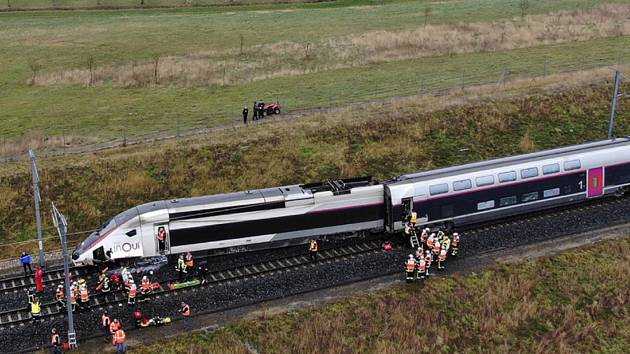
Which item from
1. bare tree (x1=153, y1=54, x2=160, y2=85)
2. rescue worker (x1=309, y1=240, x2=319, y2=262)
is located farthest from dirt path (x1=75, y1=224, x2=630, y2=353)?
bare tree (x1=153, y1=54, x2=160, y2=85)

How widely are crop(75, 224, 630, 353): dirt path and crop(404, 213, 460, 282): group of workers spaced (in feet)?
1.90

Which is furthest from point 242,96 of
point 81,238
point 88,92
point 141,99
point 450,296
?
point 450,296

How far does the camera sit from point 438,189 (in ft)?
103

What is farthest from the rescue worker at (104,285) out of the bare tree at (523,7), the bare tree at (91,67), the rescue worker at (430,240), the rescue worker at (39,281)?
the bare tree at (523,7)

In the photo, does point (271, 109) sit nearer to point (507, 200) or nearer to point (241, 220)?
point (241, 220)

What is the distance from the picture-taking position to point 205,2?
103 metres

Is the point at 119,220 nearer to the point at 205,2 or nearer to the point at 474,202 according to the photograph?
the point at 474,202

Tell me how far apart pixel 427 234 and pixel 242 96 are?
95.4 ft

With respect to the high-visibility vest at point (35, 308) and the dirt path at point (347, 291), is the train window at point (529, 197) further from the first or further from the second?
the high-visibility vest at point (35, 308)

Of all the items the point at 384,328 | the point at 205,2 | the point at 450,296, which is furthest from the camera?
the point at 205,2

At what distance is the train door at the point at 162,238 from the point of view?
28.7m

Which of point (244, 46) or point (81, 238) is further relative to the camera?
point (244, 46)

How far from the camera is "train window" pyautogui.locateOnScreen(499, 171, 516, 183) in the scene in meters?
32.3

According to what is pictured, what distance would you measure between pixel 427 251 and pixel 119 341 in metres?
13.2
